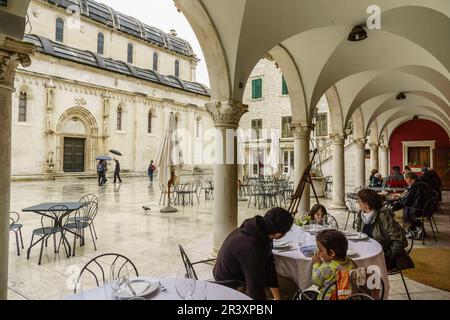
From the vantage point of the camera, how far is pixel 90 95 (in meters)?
19.7


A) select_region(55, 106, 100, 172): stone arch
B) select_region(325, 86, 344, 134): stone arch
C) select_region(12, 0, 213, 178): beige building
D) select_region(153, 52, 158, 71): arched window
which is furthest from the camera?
select_region(153, 52, 158, 71): arched window

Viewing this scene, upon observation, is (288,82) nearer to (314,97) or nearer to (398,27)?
(314,97)

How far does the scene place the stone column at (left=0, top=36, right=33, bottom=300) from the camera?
2631mm

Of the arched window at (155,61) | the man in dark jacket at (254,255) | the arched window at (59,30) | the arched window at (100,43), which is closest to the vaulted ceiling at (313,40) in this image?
the man in dark jacket at (254,255)

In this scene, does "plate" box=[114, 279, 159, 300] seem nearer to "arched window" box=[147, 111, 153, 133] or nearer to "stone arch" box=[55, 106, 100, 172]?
"stone arch" box=[55, 106, 100, 172]

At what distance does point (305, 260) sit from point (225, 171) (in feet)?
7.72

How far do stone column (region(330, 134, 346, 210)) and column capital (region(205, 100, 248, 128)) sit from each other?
6293 mm

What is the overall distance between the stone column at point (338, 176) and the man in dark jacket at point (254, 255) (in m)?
8.06

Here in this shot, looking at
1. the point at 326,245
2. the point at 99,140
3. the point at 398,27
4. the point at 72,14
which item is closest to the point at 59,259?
the point at 326,245

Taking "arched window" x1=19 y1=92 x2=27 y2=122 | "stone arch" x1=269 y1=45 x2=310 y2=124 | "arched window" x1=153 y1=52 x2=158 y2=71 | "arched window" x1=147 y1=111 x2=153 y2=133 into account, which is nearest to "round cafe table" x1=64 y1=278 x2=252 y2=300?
"stone arch" x1=269 y1=45 x2=310 y2=124

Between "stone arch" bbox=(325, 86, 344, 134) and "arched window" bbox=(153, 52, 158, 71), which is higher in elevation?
"arched window" bbox=(153, 52, 158, 71)

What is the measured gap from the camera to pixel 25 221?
6969 millimetres

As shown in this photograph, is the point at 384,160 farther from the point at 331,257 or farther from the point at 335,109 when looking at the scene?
the point at 331,257

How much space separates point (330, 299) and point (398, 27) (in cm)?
597
